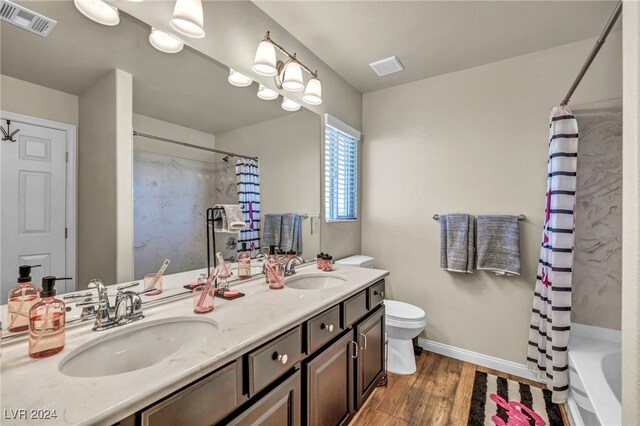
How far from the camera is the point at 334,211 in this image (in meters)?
2.50

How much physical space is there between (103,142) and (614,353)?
2.94 m

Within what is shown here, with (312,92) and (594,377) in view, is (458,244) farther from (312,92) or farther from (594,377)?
(312,92)

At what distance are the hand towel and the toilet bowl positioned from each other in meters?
1.34

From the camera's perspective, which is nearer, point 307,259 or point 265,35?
point 265,35

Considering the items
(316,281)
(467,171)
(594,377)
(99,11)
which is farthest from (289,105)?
(594,377)

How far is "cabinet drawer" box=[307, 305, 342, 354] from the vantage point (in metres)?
1.20

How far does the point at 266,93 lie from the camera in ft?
6.02

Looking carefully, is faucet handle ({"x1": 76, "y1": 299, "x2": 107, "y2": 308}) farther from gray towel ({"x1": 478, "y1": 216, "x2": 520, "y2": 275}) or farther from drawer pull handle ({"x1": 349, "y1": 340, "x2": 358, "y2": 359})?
gray towel ({"x1": 478, "y1": 216, "x2": 520, "y2": 275})

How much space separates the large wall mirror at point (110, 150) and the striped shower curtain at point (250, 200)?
0.10 ft

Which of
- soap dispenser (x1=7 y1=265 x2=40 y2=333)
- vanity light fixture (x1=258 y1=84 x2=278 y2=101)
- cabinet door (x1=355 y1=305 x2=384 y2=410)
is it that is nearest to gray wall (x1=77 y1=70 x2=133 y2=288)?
soap dispenser (x1=7 y1=265 x2=40 y2=333)

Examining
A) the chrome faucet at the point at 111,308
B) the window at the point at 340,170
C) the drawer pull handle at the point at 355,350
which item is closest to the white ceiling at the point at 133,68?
the chrome faucet at the point at 111,308

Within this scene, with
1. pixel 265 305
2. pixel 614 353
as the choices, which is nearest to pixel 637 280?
pixel 265 305

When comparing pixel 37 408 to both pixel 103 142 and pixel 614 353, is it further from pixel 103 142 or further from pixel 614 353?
pixel 614 353

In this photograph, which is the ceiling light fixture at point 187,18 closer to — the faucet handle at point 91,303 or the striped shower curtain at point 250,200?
the striped shower curtain at point 250,200
